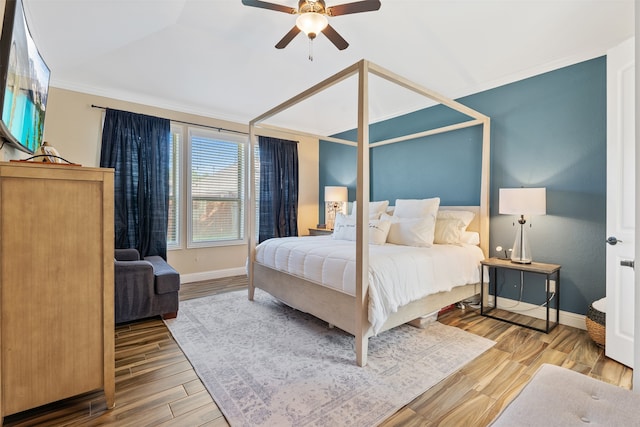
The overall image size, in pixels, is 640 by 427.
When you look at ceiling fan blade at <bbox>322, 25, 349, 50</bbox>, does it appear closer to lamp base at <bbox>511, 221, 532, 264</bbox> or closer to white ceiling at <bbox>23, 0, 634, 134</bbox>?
white ceiling at <bbox>23, 0, 634, 134</bbox>

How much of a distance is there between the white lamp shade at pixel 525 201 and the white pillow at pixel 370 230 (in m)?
1.15

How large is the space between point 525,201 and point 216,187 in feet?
13.4

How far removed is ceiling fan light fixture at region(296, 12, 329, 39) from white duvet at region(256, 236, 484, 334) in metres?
1.77

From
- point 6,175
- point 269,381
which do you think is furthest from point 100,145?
point 269,381

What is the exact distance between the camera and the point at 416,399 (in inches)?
66.0

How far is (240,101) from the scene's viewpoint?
4168mm

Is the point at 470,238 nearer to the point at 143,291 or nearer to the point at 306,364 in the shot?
the point at 306,364

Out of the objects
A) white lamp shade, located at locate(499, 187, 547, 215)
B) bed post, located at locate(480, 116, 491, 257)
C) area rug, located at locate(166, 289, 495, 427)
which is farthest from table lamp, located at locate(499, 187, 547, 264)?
area rug, located at locate(166, 289, 495, 427)

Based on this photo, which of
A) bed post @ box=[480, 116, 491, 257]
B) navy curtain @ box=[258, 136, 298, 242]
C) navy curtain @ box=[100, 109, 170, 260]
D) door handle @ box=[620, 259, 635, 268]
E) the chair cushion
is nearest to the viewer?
door handle @ box=[620, 259, 635, 268]

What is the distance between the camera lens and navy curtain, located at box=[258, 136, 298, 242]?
4926 millimetres

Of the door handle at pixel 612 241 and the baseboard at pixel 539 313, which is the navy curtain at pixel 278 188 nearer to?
the baseboard at pixel 539 313

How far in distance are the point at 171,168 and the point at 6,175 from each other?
2955 millimetres

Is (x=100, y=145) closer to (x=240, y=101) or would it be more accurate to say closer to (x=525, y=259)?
(x=240, y=101)

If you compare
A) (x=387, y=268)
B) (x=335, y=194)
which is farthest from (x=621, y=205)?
(x=335, y=194)
